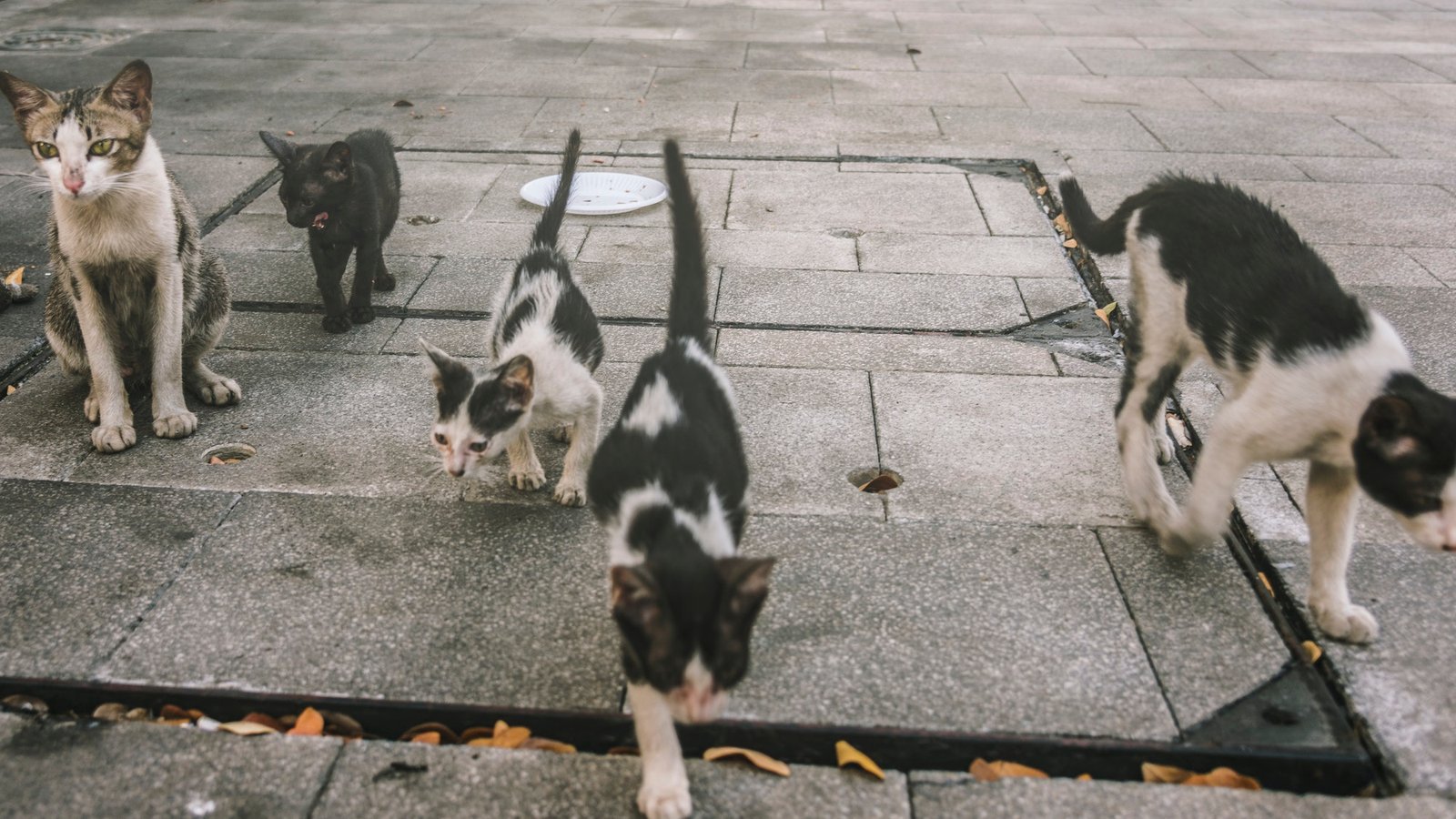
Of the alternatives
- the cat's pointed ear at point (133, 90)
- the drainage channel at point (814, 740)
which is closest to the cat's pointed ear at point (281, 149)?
the cat's pointed ear at point (133, 90)

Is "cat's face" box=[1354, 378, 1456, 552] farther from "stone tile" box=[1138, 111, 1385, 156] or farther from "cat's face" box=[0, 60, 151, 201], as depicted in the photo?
"stone tile" box=[1138, 111, 1385, 156]

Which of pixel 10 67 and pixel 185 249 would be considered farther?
pixel 10 67

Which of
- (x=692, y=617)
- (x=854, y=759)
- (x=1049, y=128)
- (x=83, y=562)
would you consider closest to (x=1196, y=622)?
(x=854, y=759)

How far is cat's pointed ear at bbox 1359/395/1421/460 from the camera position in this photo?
246cm

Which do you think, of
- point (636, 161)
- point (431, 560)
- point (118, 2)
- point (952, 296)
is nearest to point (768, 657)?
point (431, 560)

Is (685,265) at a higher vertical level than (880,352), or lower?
higher

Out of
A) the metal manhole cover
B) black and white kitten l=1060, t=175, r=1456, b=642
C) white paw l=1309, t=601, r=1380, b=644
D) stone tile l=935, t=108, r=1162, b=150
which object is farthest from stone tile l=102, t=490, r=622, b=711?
the metal manhole cover

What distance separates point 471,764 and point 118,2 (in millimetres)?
12047

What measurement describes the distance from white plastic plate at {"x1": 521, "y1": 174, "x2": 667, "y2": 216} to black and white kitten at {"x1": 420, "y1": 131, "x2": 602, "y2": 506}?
185 centimetres

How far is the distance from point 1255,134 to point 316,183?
256 inches

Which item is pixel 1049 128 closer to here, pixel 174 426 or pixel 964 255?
pixel 964 255

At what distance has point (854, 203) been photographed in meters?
6.39

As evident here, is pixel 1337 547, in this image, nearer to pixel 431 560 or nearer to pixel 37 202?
pixel 431 560

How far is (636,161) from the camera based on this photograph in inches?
275
